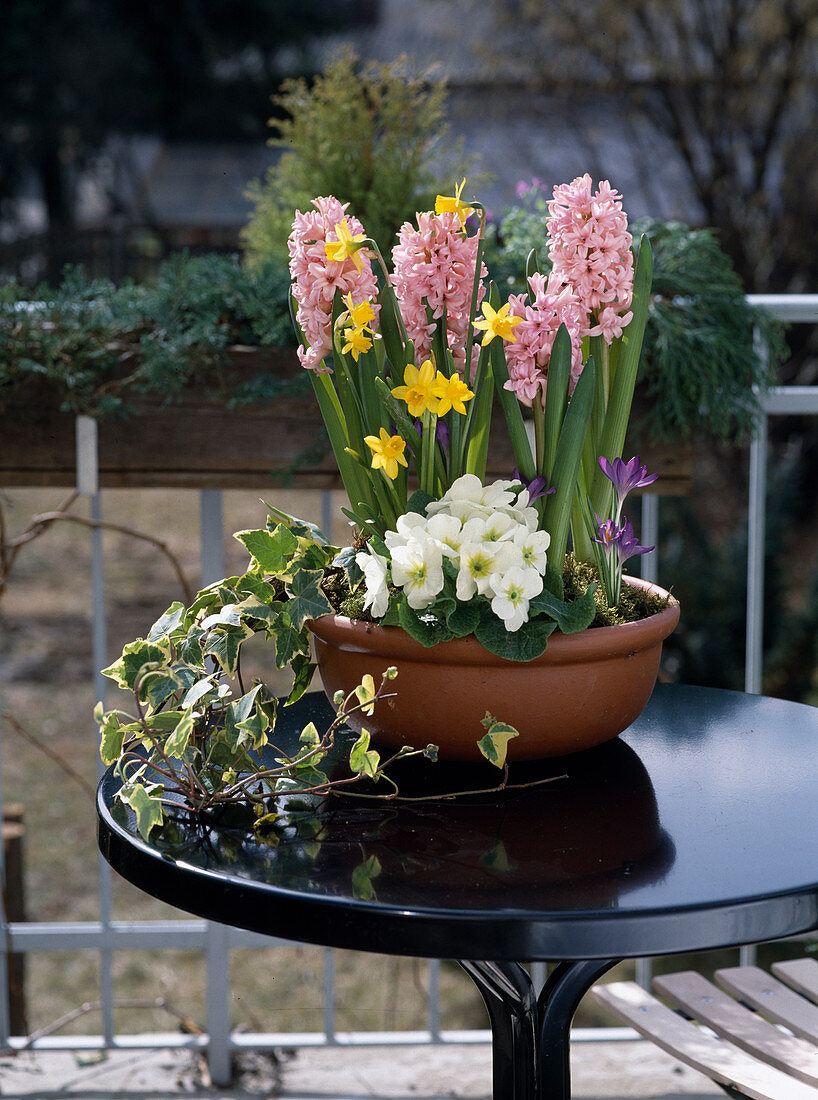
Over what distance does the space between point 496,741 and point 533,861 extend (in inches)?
4.7

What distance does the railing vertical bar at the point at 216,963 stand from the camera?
1.97 meters

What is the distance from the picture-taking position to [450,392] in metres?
1.02

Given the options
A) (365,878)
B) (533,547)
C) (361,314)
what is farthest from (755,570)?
(365,878)

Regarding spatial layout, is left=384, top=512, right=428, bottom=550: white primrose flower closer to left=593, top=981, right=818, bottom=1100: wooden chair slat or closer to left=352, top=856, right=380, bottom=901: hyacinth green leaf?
left=352, top=856, right=380, bottom=901: hyacinth green leaf

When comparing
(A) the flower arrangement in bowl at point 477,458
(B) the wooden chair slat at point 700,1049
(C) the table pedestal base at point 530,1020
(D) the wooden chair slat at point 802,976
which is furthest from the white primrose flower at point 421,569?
(D) the wooden chair slat at point 802,976

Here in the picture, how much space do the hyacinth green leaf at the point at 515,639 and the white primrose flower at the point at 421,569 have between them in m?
0.06

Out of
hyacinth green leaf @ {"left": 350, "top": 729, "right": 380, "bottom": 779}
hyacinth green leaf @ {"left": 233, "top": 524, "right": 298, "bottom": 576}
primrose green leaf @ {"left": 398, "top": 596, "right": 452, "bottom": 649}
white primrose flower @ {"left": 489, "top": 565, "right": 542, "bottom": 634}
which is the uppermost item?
hyacinth green leaf @ {"left": 233, "top": 524, "right": 298, "bottom": 576}

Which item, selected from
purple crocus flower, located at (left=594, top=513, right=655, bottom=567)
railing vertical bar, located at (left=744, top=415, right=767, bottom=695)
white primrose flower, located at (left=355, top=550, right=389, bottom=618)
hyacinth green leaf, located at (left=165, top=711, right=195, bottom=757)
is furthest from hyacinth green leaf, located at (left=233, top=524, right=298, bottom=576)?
railing vertical bar, located at (left=744, top=415, right=767, bottom=695)

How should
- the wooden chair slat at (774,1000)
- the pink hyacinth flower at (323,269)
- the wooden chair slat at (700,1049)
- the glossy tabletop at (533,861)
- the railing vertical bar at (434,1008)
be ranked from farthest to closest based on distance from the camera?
the railing vertical bar at (434,1008) < the wooden chair slat at (774,1000) < the wooden chair slat at (700,1049) < the pink hyacinth flower at (323,269) < the glossy tabletop at (533,861)

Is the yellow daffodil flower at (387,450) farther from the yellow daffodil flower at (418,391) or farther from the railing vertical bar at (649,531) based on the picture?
the railing vertical bar at (649,531)

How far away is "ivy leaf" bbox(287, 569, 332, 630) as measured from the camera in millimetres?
1103

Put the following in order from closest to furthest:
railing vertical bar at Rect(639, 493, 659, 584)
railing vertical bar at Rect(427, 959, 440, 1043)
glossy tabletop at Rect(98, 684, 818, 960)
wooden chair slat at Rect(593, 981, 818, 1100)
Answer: glossy tabletop at Rect(98, 684, 818, 960)
wooden chair slat at Rect(593, 981, 818, 1100)
railing vertical bar at Rect(639, 493, 659, 584)
railing vertical bar at Rect(427, 959, 440, 1043)

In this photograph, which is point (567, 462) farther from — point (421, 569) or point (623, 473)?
point (421, 569)

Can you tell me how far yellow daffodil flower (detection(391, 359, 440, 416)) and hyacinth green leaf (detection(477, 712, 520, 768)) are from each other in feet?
0.93
